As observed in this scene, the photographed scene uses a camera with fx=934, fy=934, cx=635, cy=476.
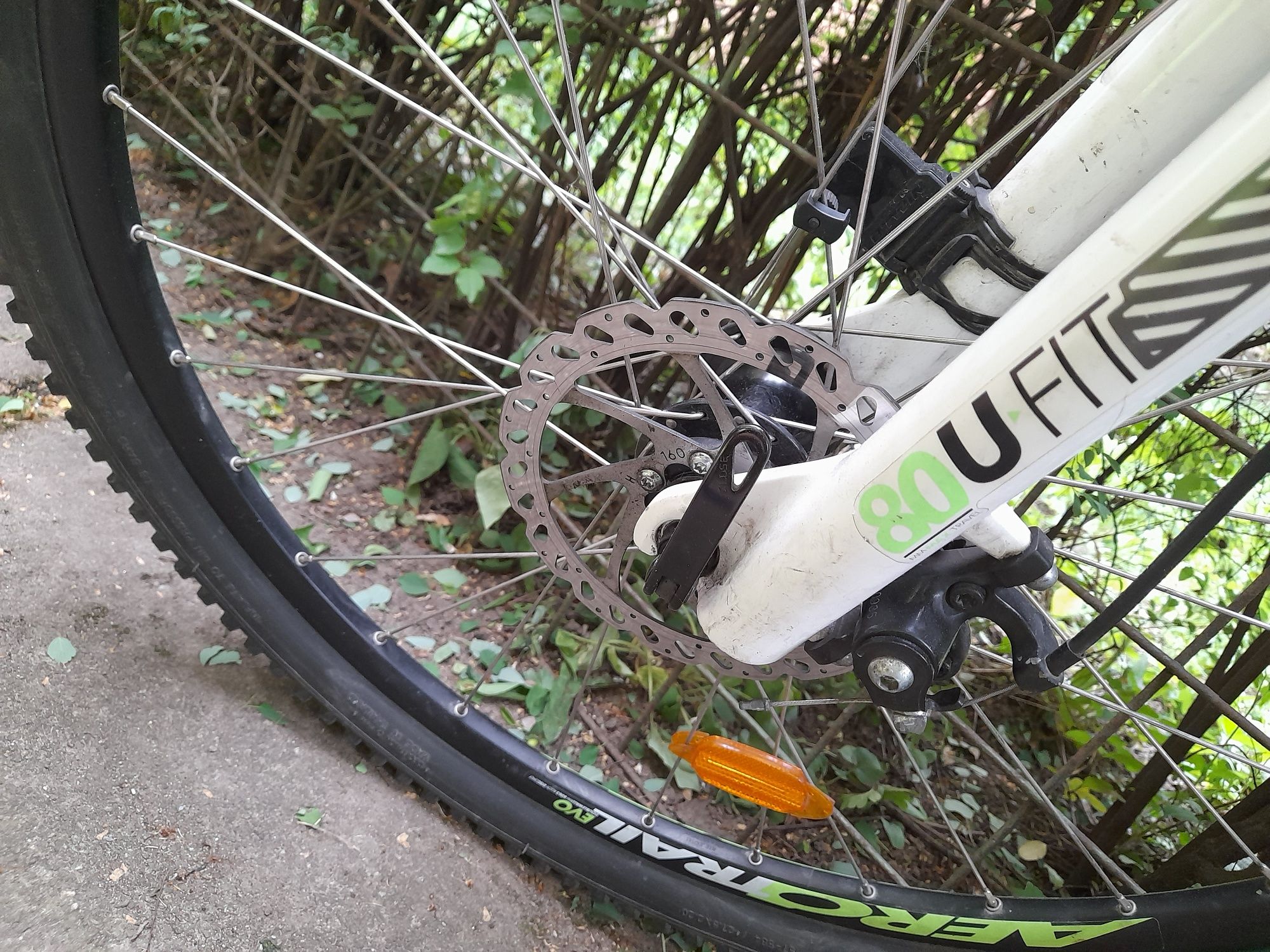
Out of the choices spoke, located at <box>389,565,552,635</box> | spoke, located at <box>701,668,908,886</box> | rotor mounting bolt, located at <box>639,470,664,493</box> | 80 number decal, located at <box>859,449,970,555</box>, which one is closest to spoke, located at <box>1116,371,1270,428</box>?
80 number decal, located at <box>859,449,970,555</box>

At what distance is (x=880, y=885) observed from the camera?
1.21m

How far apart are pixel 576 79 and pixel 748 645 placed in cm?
125

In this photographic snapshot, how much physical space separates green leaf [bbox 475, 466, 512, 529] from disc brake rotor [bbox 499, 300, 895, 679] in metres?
0.52

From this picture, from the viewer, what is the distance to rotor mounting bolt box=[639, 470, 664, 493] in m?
0.98

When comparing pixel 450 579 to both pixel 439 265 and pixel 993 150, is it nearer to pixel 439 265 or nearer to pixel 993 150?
pixel 439 265

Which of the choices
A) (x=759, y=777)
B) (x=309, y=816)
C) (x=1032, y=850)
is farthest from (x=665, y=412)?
(x=1032, y=850)

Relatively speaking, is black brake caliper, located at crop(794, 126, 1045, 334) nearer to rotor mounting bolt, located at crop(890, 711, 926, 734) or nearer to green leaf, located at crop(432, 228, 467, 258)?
rotor mounting bolt, located at crop(890, 711, 926, 734)

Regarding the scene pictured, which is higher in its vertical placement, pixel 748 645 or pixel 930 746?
pixel 748 645

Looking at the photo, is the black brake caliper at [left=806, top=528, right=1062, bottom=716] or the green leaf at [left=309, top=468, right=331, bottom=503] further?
the green leaf at [left=309, top=468, right=331, bottom=503]

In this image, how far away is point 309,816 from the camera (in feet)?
3.92

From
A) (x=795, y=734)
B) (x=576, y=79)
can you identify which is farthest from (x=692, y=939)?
(x=576, y=79)

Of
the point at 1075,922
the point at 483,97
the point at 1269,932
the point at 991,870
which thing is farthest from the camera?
the point at 483,97

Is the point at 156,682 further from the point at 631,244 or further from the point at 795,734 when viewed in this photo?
the point at 631,244

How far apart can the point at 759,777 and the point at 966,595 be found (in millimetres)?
380
